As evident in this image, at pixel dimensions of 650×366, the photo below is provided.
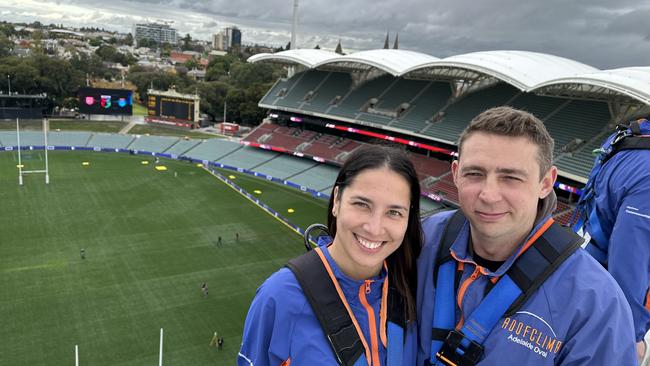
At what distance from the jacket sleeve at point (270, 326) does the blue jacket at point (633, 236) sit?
106 inches

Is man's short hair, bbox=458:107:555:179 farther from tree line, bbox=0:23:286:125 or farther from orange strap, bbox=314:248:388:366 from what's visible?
tree line, bbox=0:23:286:125

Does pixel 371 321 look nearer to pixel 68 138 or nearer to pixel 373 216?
pixel 373 216

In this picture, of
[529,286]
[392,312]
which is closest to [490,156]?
[529,286]

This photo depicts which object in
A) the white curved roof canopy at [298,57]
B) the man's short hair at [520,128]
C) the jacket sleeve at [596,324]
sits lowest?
the jacket sleeve at [596,324]

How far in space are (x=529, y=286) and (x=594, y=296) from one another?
35 cm

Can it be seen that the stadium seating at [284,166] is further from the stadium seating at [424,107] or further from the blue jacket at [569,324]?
the blue jacket at [569,324]

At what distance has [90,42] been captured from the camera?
586ft

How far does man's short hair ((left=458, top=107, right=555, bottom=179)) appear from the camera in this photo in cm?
283

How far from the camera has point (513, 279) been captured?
281 centimetres

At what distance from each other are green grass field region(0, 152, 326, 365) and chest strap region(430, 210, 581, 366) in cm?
1812

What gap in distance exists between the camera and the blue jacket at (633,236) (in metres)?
3.43

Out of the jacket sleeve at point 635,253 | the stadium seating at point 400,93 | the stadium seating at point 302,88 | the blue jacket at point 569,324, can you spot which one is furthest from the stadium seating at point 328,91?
the blue jacket at point 569,324

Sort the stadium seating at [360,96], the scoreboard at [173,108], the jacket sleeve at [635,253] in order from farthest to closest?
the scoreboard at [173,108]
the stadium seating at [360,96]
the jacket sleeve at [635,253]

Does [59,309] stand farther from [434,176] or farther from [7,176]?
[434,176]
